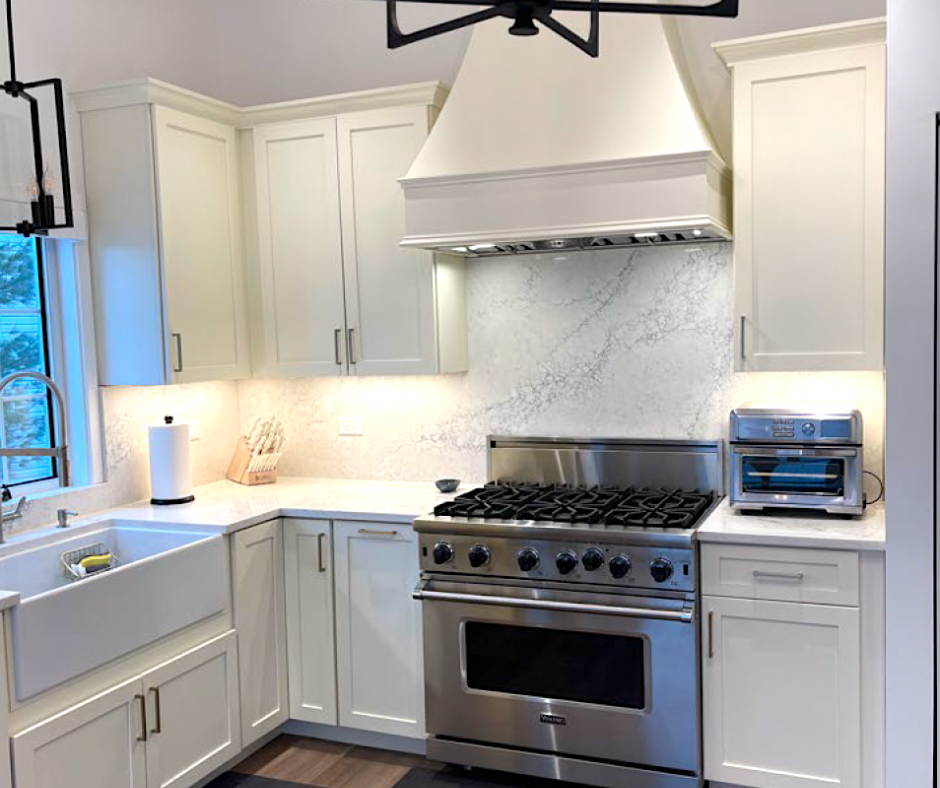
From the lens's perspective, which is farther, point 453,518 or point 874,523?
point 453,518

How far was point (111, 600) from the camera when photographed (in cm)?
290

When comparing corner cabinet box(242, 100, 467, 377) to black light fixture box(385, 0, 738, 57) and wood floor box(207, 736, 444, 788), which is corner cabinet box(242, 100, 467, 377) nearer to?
wood floor box(207, 736, 444, 788)

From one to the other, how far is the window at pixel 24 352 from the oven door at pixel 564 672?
60.4 inches

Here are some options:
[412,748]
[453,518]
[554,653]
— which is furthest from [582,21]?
[412,748]

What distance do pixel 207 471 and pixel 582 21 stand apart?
95.4 inches

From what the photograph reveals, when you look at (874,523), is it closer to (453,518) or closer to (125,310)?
(453,518)

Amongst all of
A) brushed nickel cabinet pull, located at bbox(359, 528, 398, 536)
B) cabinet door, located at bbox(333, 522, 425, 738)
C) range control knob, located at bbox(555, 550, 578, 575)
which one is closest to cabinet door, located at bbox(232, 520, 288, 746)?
cabinet door, located at bbox(333, 522, 425, 738)

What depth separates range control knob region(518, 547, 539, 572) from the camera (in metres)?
3.21

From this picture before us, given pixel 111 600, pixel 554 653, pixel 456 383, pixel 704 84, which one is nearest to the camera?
pixel 111 600

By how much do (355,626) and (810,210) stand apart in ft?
7.14

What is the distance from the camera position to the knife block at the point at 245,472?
418cm

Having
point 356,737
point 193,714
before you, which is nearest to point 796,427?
point 356,737

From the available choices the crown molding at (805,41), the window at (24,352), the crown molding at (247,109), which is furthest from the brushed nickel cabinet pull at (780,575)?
the window at (24,352)

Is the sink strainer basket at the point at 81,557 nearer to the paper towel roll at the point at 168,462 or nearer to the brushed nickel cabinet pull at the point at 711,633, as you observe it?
the paper towel roll at the point at 168,462
